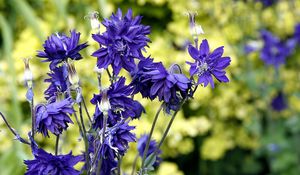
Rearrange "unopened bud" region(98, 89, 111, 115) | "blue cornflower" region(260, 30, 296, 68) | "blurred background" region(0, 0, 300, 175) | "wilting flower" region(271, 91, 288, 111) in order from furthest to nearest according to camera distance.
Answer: "wilting flower" region(271, 91, 288, 111), "blue cornflower" region(260, 30, 296, 68), "blurred background" region(0, 0, 300, 175), "unopened bud" region(98, 89, 111, 115)

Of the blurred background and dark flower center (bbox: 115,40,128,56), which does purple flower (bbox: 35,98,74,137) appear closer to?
dark flower center (bbox: 115,40,128,56)

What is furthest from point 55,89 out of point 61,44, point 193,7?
point 193,7

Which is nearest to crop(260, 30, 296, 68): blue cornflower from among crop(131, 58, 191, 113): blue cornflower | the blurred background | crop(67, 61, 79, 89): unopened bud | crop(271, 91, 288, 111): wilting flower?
the blurred background

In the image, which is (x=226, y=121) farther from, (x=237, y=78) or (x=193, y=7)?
(x=193, y=7)

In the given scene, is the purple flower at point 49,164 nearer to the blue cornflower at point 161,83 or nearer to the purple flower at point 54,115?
the purple flower at point 54,115

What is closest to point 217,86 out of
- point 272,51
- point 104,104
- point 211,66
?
point 272,51

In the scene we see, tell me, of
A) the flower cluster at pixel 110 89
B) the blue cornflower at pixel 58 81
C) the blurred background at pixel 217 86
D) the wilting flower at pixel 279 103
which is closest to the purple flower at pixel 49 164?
the flower cluster at pixel 110 89
